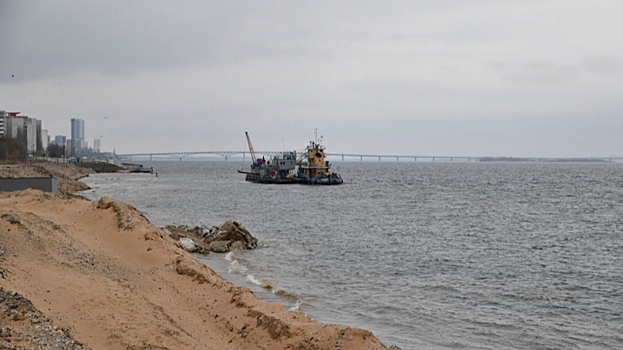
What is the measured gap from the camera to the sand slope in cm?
1127

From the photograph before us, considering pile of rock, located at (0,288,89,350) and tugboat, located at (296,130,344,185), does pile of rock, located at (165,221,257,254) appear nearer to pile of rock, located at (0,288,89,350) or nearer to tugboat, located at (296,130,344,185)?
pile of rock, located at (0,288,89,350)

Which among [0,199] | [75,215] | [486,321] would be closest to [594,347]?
[486,321]

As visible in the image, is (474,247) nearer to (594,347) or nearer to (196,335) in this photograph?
(594,347)

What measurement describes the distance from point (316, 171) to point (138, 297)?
275 ft

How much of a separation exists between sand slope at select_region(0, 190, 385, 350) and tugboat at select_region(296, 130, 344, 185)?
7408 centimetres

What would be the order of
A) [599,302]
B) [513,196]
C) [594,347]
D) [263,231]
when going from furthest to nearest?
[513,196]
[263,231]
[599,302]
[594,347]

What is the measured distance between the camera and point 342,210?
169 feet

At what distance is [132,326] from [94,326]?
0.74m

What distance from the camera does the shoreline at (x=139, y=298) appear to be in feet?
36.9

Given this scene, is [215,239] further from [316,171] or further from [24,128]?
[24,128]

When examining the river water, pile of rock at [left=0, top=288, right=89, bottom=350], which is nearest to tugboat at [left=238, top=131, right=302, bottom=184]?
the river water

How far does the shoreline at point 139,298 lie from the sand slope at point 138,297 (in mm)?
22

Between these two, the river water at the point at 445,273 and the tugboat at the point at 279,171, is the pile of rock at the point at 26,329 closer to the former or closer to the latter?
the river water at the point at 445,273

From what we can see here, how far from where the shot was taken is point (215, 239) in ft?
93.0
